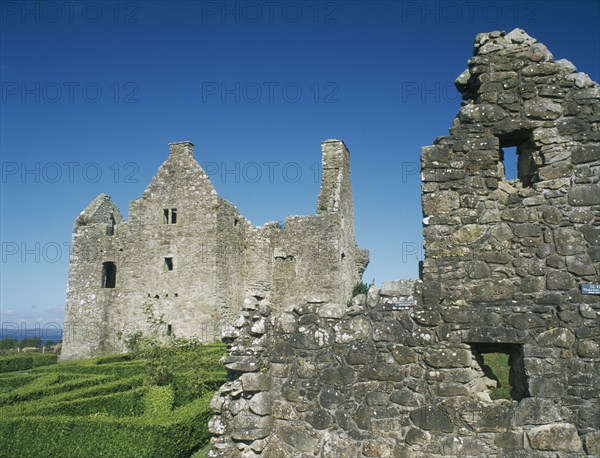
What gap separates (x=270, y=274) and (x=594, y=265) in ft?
63.0

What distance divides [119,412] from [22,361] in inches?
571

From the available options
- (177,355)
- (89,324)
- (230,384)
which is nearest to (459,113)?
(230,384)

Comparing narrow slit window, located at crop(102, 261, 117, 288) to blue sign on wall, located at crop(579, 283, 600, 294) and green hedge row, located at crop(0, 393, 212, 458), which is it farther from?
blue sign on wall, located at crop(579, 283, 600, 294)

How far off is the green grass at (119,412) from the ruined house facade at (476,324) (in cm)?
247

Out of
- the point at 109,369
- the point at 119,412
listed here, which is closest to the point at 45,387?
the point at 119,412

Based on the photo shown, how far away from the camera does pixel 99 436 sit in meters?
8.48

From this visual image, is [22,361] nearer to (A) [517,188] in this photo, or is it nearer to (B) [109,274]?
(B) [109,274]

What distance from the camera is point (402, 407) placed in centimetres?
604

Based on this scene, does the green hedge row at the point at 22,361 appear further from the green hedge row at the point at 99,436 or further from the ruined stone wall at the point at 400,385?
the ruined stone wall at the point at 400,385

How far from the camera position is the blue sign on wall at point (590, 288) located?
575cm

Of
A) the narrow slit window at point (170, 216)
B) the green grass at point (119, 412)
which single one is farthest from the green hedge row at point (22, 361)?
the narrow slit window at point (170, 216)

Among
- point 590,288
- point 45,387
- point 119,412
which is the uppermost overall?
point 590,288

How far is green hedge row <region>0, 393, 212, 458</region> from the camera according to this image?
827 cm

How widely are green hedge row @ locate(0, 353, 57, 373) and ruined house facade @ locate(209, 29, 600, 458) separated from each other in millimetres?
20003
